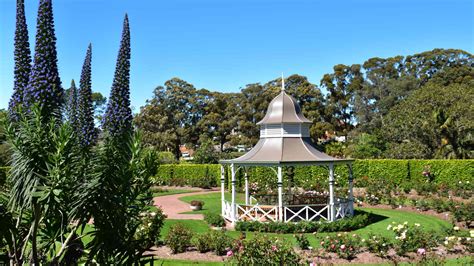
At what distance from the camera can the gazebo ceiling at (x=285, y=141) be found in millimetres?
18016

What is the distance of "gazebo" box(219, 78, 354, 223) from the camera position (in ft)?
57.6

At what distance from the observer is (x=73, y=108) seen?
5402 millimetres

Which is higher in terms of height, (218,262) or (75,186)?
(75,186)

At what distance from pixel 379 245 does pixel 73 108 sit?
10.2 meters

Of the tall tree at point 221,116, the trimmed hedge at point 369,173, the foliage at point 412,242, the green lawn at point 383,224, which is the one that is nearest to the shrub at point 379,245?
the foliage at point 412,242

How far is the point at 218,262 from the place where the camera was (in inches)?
460

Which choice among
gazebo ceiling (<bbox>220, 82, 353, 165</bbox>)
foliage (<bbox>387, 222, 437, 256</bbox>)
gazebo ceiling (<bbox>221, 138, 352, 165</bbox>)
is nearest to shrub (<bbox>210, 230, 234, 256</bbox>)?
foliage (<bbox>387, 222, 437, 256</bbox>)

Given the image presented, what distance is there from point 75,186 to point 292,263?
17.1ft

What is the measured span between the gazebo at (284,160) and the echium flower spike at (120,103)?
Answer: 42.4ft

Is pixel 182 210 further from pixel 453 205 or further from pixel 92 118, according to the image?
pixel 92 118

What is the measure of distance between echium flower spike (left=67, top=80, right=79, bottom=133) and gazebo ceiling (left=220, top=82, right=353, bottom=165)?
41.6ft

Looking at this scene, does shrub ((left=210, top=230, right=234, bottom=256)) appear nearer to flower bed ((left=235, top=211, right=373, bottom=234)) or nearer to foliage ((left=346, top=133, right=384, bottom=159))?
flower bed ((left=235, top=211, right=373, bottom=234))

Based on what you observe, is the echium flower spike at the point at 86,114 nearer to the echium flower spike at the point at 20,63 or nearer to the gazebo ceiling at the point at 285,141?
the echium flower spike at the point at 20,63

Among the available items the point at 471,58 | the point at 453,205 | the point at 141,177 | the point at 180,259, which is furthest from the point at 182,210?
the point at 471,58
